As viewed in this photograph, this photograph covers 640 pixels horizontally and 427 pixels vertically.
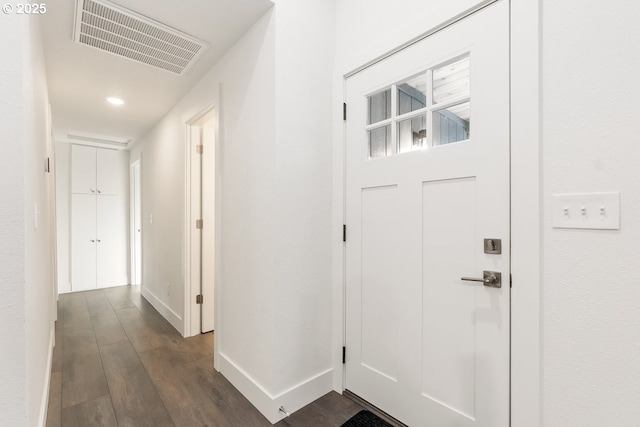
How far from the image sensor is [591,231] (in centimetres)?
104

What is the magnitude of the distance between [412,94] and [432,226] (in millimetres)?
736

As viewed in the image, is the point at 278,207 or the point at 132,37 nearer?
the point at 278,207

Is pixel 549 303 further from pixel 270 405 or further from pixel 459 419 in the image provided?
pixel 270 405

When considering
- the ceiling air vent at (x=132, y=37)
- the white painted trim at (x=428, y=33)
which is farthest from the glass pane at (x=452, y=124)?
the ceiling air vent at (x=132, y=37)

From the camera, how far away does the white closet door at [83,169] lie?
183 inches

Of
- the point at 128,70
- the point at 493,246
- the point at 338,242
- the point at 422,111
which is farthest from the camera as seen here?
the point at 128,70

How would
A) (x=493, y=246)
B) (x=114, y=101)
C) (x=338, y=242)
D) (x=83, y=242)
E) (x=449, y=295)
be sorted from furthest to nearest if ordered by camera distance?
(x=83, y=242), (x=114, y=101), (x=338, y=242), (x=449, y=295), (x=493, y=246)

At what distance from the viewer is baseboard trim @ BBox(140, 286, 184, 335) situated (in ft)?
9.90

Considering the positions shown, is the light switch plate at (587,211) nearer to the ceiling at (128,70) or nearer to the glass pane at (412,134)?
the glass pane at (412,134)

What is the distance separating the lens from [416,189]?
5.07 ft

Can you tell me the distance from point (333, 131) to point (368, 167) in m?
0.39

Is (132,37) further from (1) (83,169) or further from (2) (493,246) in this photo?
(1) (83,169)

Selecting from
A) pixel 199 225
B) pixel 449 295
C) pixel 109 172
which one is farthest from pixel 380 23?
pixel 109 172

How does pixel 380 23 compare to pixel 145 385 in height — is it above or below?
above
